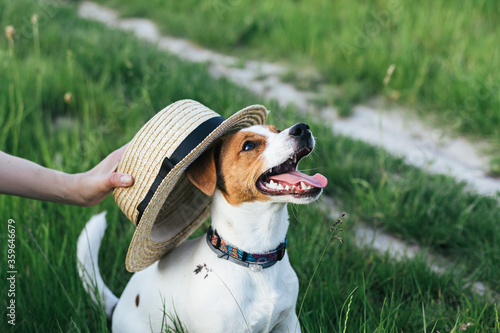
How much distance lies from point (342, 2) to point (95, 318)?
18.8 ft

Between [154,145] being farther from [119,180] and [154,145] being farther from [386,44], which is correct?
[386,44]

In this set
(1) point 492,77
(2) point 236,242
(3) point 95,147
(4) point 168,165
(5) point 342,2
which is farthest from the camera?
(5) point 342,2

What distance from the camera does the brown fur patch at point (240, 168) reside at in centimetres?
186

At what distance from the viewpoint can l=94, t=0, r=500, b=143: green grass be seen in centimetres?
466

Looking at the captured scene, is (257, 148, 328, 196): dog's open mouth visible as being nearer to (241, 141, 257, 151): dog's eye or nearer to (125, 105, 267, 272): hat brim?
(241, 141, 257, 151): dog's eye

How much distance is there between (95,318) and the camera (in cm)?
230

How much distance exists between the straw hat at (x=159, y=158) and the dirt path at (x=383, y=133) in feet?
4.46

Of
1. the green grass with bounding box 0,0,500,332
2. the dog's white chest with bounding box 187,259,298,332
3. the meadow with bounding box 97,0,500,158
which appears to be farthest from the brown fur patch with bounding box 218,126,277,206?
the meadow with bounding box 97,0,500,158

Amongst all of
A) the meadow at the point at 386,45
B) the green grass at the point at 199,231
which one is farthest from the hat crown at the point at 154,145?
the meadow at the point at 386,45

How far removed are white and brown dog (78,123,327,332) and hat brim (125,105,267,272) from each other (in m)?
0.09

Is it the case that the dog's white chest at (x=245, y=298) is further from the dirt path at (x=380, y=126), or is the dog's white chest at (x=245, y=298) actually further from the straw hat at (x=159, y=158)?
the dirt path at (x=380, y=126)

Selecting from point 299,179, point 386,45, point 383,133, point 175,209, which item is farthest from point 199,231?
point 386,45

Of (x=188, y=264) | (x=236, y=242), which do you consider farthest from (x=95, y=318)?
(x=236, y=242)

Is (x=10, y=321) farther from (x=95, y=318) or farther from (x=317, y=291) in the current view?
(x=317, y=291)
